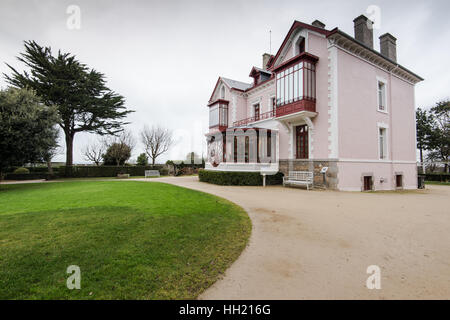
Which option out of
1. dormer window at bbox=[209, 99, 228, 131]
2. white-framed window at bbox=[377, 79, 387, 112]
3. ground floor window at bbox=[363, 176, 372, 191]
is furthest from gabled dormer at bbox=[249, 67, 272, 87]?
ground floor window at bbox=[363, 176, 372, 191]

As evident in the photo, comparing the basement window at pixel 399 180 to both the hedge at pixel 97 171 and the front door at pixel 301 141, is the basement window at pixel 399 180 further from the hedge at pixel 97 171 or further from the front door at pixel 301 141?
the hedge at pixel 97 171

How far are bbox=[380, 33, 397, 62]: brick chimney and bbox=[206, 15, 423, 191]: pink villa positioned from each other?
62 millimetres

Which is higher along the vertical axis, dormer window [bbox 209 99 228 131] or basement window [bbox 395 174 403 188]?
dormer window [bbox 209 99 228 131]

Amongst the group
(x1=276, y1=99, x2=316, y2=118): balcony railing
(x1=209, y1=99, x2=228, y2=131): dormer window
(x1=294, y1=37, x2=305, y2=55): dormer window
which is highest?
(x1=294, y1=37, x2=305, y2=55): dormer window

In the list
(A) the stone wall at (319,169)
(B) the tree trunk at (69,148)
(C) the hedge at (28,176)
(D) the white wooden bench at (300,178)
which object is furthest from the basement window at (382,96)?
(C) the hedge at (28,176)

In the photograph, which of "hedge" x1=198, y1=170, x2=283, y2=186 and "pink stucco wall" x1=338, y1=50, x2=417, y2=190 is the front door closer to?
"pink stucco wall" x1=338, y1=50, x2=417, y2=190

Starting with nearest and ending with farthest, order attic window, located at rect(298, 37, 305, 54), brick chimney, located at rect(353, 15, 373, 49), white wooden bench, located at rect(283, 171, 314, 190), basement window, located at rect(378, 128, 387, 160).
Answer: white wooden bench, located at rect(283, 171, 314, 190) → brick chimney, located at rect(353, 15, 373, 49) → attic window, located at rect(298, 37, 305, 54) → basement window, located at rect(378, 128, 387, 160)

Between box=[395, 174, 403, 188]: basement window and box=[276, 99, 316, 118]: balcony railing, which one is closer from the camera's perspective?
box=[276, 99, 316, 118]: balcony railing

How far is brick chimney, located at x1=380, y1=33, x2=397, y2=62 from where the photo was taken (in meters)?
14.7

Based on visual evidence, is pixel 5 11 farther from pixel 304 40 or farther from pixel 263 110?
pixel 263 110

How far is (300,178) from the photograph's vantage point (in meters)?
12.4

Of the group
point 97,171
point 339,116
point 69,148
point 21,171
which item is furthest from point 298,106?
point 21,171

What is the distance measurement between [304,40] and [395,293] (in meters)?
15.1

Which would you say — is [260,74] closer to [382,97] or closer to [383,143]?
[382,97]
